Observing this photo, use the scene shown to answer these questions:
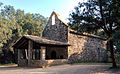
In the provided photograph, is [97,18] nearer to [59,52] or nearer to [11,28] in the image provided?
[59,52]

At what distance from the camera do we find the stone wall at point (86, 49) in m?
19.2

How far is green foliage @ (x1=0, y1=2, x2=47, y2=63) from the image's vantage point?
2287 centimetres

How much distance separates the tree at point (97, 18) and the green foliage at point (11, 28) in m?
14.8

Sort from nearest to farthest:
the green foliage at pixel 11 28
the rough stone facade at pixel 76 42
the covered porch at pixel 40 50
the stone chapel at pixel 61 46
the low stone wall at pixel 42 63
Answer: the low stone wall at pixel 42 63 → the covered porch at pixel 40 50 → the stone chapel at pixel 61 46 → the rough stone facade at pixel 76 42 → the green foliage at pixel 11 28

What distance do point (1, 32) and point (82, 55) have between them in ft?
47.0

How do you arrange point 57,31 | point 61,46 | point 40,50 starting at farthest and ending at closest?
point 57,31, point 61,46, point 40,50

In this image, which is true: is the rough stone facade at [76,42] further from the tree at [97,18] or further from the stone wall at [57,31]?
the tree at [97,18]

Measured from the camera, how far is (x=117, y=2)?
10305mm

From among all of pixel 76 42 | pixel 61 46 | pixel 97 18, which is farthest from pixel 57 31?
pixel 97 18

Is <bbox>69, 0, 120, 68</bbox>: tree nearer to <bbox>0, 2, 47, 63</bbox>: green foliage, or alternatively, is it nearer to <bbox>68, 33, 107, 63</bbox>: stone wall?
<bbox>68, 33, 107, 63</bbox>: stone wall

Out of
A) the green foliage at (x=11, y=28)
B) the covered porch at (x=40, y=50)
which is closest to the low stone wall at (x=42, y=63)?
the covered porch at (x=40, y=50)

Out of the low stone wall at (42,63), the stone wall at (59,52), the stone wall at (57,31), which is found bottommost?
the low stone wall at (42,63)

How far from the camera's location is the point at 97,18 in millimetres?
12414

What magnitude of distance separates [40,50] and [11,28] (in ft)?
42.5
